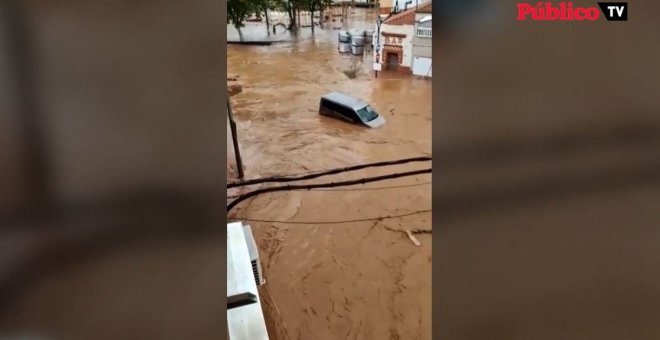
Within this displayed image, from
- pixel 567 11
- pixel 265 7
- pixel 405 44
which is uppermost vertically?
pixel 265 7

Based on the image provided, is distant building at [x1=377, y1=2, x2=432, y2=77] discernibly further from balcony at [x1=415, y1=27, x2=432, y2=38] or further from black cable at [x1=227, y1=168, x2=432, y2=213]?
black cable at [x1=227, y1=168, x2=432, y2=213]

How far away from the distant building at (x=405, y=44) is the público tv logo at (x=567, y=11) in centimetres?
173

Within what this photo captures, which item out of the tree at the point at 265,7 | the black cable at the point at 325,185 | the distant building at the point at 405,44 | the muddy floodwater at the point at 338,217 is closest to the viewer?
the muddy floodwater at the point at 338,217

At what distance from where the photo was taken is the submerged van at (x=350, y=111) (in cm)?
161

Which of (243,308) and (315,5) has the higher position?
(315,5)

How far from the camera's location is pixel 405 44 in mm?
2178

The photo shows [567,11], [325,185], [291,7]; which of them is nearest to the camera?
[567,11]

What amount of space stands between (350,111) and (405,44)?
0.73 metres

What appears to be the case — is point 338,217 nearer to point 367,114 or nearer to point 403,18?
point 367,114

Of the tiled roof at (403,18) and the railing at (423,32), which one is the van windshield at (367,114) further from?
the tiled roof at (403,18)

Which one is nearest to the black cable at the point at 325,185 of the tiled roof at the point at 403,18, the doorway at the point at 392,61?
the tiled roof at the point at 403,18

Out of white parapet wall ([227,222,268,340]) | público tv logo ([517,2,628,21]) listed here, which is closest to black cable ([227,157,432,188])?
white parapet wall ([227,222,268,340])

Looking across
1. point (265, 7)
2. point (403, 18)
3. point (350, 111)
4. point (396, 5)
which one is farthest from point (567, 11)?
point (265, 7)

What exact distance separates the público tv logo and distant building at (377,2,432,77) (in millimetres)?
1732
